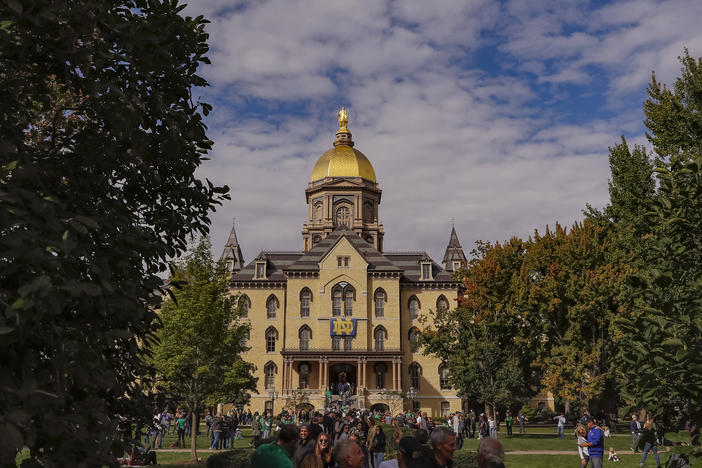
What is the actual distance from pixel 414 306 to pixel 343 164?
81.3ft

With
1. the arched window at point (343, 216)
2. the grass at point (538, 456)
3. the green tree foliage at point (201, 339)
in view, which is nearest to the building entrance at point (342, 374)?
the arched window at point (343, 216)

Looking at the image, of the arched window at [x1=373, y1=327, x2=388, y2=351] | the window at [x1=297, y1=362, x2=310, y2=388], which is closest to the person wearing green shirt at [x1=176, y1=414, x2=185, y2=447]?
the window at [x1=297, y1=362, x2=310, y2=388]

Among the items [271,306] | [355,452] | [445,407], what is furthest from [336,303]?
[355,452]

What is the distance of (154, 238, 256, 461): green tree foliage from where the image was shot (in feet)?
76.5

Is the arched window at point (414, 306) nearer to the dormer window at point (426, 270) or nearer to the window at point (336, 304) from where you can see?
the dormer window at point (426, 270)

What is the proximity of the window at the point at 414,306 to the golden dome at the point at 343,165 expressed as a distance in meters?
21.9

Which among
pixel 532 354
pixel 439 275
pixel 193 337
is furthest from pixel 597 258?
pixel 439 275

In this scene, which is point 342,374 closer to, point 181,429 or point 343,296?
point 343,296

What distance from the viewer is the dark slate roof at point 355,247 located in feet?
206

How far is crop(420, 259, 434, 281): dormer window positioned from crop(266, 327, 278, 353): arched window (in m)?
16.6

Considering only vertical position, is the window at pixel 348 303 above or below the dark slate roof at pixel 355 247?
below

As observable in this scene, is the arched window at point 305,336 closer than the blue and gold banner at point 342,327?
No

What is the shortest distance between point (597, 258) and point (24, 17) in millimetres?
36496

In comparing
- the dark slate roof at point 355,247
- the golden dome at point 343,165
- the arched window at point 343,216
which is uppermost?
the golden dome at point 343,165
